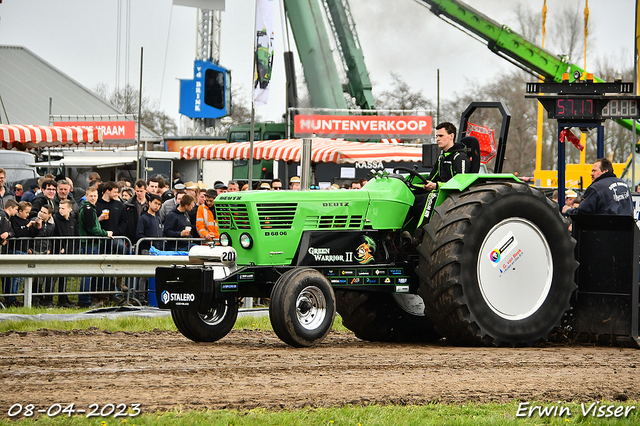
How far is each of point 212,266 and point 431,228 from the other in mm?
2048

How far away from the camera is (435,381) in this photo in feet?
18.8

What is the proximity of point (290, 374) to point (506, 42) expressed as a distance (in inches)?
753

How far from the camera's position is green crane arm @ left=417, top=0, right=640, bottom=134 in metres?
22.2

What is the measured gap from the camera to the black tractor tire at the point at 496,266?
7520mm

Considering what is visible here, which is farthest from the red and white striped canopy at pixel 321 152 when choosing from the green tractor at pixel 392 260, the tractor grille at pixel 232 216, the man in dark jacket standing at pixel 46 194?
the tractor grille at pixel 232 216

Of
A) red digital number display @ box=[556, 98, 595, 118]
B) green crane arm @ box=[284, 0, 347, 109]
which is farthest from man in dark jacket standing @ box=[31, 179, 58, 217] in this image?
green crane arm @ box=[284, 0, 347, 109]

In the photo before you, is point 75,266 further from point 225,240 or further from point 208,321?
point 225,240

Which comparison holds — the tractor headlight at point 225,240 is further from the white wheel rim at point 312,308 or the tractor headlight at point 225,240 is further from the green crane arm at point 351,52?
the green crane arm at point 351,52

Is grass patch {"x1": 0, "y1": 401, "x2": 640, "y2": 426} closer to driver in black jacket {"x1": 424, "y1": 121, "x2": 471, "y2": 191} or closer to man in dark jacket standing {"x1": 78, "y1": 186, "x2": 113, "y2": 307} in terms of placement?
driver in black jacket {"x1": 424, "y1": 121, "x2": 471, "y2": 191}

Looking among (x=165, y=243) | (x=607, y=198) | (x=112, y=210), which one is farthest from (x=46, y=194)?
(x=607, y=198)

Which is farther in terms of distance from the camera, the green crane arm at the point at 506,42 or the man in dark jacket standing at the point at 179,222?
the green crane arm at the point at 506,42

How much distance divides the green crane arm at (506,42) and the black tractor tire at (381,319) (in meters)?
14.4

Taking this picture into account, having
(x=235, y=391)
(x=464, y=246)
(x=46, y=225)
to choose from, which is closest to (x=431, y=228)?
(x=464, y=246)

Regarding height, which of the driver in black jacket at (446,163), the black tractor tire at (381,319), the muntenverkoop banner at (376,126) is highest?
the muntenverkoop banner at (376,126)
